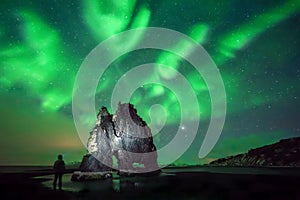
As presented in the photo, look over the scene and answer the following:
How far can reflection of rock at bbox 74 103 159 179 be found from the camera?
78.0 meters

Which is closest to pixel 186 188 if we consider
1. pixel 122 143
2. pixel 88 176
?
pixel 88 176

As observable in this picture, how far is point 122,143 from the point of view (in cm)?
8900

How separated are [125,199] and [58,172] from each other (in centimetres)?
1144

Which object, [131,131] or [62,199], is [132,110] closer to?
[131,131]

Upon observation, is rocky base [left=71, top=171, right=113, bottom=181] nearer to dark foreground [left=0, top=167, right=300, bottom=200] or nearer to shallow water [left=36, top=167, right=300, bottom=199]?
shallow water [left=36, top=167, right=300, bottom=199]

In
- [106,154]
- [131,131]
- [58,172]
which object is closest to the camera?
[58,172]

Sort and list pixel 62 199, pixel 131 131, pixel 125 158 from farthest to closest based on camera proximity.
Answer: pixel 131 131 → pixel 125 158 → pixel 62 199

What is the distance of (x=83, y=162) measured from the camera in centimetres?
7400

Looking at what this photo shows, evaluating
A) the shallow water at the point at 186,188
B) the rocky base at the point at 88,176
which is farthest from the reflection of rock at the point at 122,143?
the shallow water at the point at 186,188

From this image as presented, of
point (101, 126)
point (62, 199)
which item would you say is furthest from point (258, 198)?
point (101, 126)

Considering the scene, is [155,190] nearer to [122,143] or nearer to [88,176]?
[88,176]

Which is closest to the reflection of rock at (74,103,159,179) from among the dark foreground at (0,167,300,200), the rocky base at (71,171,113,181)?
the rocky base at (71,171,113,181)

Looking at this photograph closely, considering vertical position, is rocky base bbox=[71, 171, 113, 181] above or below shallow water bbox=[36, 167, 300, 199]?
above

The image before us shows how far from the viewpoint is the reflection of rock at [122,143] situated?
78.0 meters
